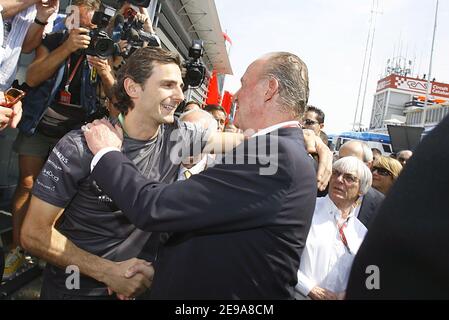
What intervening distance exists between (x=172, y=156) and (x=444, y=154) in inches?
63.2

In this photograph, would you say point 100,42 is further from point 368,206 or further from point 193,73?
point 368,206

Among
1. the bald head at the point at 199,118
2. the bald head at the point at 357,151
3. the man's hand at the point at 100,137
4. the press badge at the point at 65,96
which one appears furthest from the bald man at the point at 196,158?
the bald head at the point at 357,151

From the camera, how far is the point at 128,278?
1.77m

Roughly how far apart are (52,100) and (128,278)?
1750 mm

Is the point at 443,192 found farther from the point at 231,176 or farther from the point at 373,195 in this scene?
the point at 373,195

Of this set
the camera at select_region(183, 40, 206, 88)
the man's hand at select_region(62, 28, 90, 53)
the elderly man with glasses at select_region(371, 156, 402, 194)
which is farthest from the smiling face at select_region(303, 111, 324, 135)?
the man's hand at select_region(62, 28, 90, 53)

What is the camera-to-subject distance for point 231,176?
144 centimetres

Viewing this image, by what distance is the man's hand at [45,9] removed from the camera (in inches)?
99.3

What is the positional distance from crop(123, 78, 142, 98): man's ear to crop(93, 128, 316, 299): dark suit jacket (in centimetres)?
71

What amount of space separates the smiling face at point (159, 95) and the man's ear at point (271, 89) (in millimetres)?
635

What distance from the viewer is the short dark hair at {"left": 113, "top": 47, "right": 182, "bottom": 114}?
7.01ft

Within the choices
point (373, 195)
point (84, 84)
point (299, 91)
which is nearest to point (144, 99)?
point (299, 91)

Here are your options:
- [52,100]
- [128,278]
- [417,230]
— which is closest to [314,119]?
[52,100]

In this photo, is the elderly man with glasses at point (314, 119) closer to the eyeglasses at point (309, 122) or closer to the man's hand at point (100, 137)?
the eyeglasses at point (309, 122)
